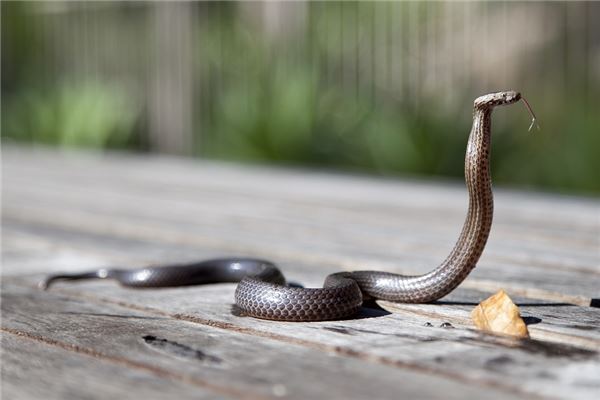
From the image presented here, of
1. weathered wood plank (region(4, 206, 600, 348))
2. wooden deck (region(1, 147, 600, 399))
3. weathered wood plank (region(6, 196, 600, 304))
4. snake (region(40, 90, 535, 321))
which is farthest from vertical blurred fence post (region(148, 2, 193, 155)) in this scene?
snake (region(40, 90, 535, 321))

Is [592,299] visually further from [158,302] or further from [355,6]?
[355,6]

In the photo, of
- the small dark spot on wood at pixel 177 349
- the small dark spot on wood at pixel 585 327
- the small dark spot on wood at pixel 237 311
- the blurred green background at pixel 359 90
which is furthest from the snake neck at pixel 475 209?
the blurred green background at pixel 359 90

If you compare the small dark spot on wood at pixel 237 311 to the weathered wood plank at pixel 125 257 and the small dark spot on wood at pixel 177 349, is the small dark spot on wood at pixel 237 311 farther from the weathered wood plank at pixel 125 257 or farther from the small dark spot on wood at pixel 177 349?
the weathered wood plank at pixel 125 257

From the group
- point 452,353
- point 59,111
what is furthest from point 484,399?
point 59,111

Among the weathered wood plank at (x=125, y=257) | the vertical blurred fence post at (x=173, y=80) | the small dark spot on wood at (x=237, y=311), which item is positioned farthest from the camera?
the vertical blurred fence post at (x=173, y=80)

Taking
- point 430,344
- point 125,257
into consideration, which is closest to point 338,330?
point 430,344

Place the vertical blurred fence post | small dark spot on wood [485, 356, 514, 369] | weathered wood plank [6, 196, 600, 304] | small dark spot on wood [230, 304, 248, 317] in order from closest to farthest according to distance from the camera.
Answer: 1. small dark spot on wood [485, 356, 514, 369]
2. small dark spot on wood [230, 304, 248, 317]
3. weathered wood plank [6, 196, 600, 304]
4. the vertical blurred fence post

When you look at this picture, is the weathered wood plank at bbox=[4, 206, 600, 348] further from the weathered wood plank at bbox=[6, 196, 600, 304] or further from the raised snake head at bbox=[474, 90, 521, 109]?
the raised snake head at bbox=[474, 90, 521, 109]

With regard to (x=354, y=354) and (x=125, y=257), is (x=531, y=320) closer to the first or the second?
(x=354, y=354)
